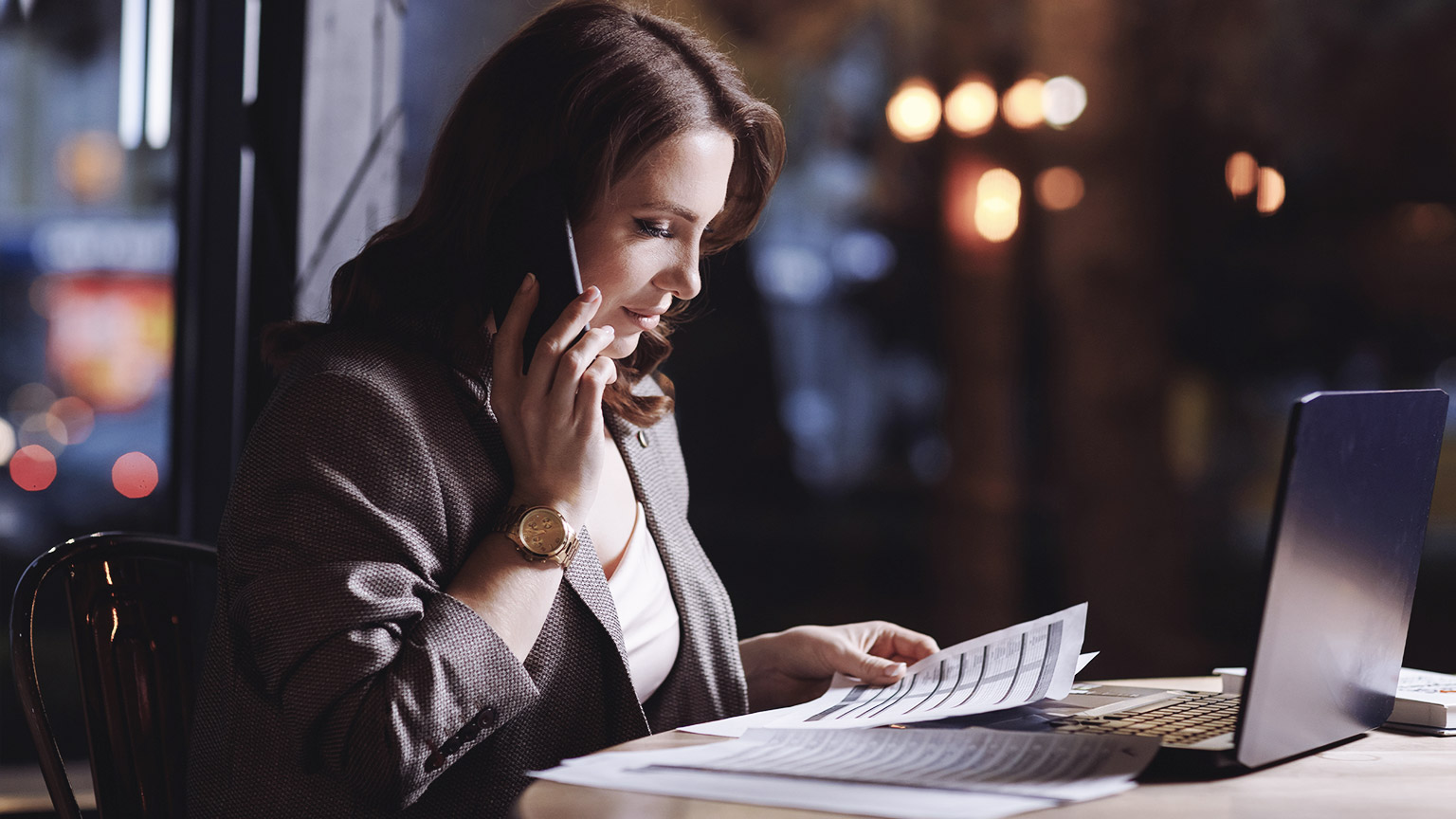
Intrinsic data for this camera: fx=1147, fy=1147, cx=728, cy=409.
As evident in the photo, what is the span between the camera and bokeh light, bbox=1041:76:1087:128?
3.68m

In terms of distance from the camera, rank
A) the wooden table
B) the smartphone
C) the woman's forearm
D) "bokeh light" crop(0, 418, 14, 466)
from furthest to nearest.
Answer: "bokeh light" crop(0, 418, 14, 466) → the smartphone → the woman's forearm → the wooden table

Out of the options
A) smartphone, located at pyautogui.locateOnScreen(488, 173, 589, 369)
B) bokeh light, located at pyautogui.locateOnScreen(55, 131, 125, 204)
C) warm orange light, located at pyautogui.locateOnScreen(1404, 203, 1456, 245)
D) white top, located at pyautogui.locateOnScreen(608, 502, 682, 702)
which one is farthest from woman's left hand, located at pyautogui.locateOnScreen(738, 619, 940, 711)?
warm orange light, located at pyautogui.locateOnScreen(1404, 203, 1456, 245)

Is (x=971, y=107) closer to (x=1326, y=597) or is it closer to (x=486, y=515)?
(x=486, y=515)

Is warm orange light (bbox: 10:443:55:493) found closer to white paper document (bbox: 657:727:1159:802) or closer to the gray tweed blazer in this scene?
the gray tweed blazer

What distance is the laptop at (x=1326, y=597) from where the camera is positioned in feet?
2.40

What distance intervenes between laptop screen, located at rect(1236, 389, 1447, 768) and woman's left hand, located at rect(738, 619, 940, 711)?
40 centimetres

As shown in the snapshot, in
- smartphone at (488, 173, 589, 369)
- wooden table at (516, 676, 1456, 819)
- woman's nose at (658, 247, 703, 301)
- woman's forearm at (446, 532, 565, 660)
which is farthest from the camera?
woman's nose at (658, 247, 703, 301)

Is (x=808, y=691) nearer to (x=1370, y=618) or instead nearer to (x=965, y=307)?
(x=1370, y=618)

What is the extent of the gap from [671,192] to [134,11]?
1.19m

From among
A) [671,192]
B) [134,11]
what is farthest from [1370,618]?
[134,11]

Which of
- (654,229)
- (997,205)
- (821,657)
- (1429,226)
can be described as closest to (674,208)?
(654,229)

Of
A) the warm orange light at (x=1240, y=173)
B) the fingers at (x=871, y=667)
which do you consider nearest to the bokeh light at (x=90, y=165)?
the fingers at (x=871, y=667)

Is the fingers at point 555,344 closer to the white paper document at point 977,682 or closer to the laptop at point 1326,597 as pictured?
the white paper document at point 977,682

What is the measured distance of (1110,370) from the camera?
3.69 m
